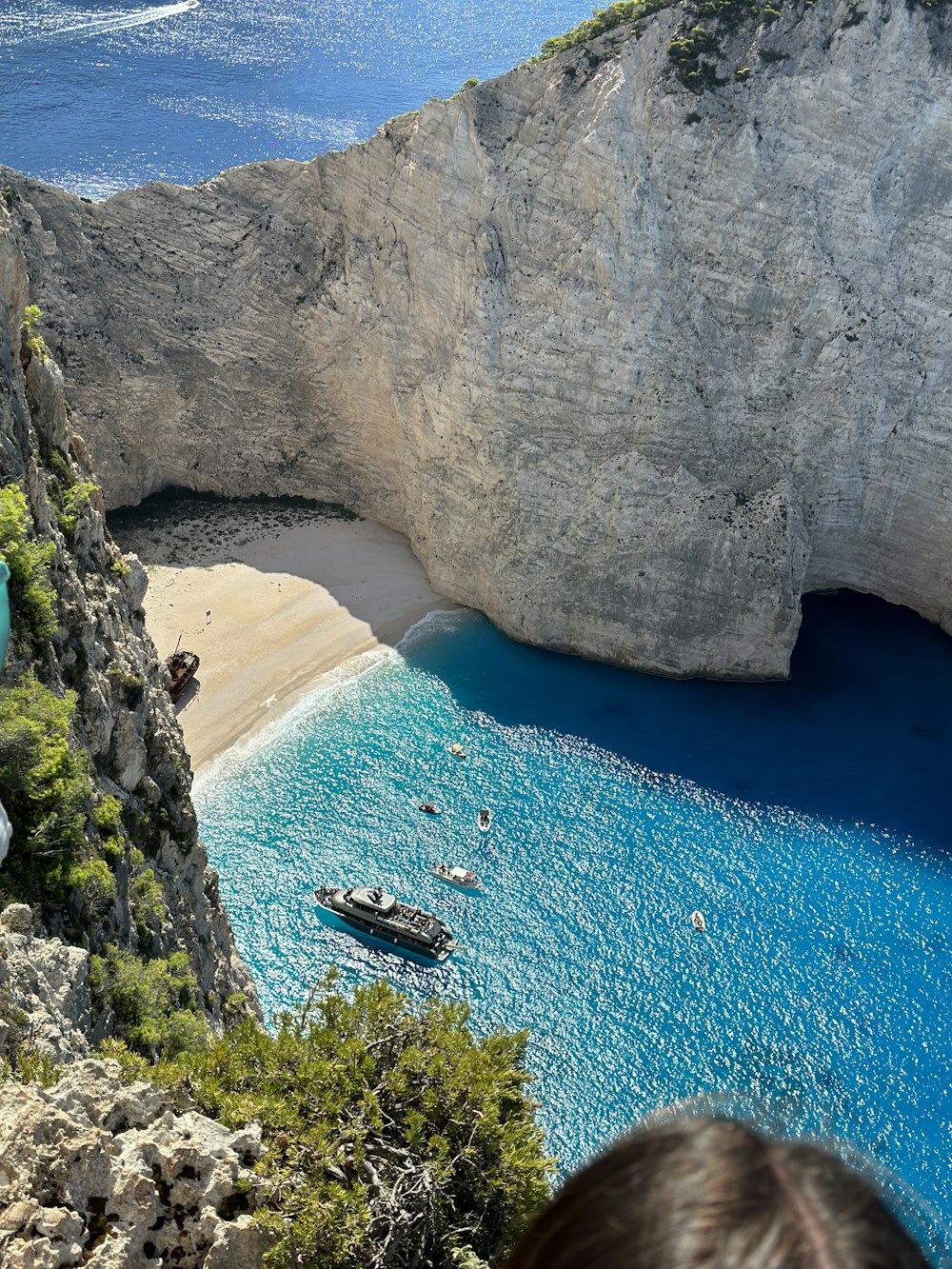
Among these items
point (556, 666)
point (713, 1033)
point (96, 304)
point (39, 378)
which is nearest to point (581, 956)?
point (713, 1033)

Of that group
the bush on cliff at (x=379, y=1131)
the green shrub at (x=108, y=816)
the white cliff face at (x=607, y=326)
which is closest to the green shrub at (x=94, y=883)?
the green shrub at (x=108, y=816)

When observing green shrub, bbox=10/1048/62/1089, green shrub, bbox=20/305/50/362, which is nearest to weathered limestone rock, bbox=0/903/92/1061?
green shrub, bbox=10/1048/62/1089

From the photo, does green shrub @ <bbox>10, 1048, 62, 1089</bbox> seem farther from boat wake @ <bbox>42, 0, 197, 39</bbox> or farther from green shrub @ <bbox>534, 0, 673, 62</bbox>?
boat wake @ <bbox>42, 0, 197, 39</bbox>

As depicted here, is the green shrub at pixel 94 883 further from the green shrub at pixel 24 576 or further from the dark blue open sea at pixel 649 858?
the dark blue open sea at pixel 649 858

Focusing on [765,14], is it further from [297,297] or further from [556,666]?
[556,666]

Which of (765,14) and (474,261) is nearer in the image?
(765,14)
